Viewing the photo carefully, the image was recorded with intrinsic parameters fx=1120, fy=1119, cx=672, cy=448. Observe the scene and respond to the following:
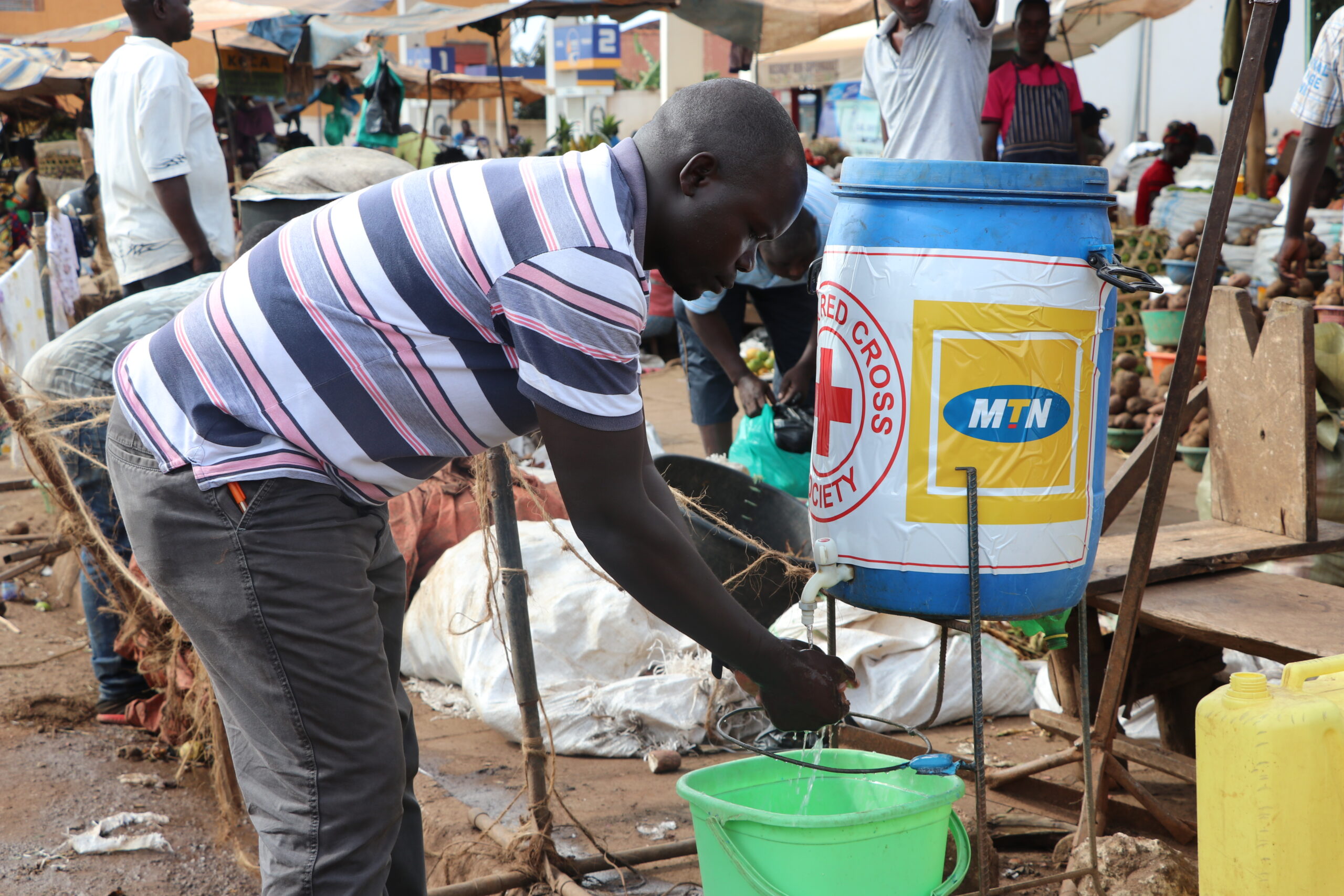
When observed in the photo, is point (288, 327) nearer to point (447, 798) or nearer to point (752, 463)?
point (447, 798)

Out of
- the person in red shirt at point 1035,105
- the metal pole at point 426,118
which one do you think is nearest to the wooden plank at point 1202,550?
the person in red shirt at point 1035,105

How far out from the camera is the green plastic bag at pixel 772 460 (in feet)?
12.3

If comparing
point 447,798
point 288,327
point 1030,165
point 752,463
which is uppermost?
point 1030,165

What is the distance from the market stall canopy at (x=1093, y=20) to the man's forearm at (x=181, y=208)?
6.63 metres

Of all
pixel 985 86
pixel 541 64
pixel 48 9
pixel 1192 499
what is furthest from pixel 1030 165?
pixel 541 64

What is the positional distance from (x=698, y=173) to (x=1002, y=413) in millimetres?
608

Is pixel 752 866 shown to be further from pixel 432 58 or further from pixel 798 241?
pixel 432 58

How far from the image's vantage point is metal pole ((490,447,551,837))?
224 centimetres

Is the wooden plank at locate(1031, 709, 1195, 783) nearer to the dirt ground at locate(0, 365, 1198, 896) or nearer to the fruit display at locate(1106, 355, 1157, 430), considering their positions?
the dirt ground at locate(0, 365, 1198, 896)

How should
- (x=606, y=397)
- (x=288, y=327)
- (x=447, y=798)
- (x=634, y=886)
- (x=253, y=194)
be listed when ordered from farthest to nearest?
(x=253, y=194) < (x=447, y=798) < (x=634, y=886) < (x=288, y=327) < (x=606, y=397)

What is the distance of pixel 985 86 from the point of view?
480 centimetres

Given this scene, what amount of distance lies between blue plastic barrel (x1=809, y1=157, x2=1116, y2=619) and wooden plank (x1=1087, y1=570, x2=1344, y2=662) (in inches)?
23.1

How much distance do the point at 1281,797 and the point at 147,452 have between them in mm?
1465

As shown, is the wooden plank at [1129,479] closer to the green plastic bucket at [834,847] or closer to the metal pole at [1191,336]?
the metal pole at [1191,336]
